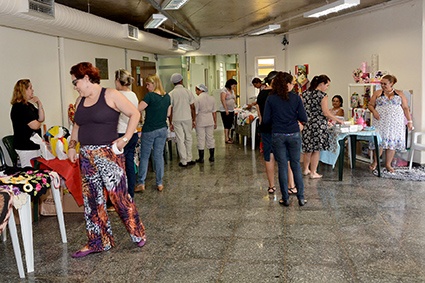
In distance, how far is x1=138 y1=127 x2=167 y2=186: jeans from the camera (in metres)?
5.85

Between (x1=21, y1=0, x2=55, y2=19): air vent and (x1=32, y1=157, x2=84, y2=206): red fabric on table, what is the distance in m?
1.70

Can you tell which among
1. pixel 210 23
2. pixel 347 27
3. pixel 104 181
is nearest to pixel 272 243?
pixel 104 181

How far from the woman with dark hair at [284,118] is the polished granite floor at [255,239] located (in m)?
0.59

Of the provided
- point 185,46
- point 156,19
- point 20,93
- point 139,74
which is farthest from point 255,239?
point 185,46

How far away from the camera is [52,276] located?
3.47 meters

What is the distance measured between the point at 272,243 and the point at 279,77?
178 centimetres

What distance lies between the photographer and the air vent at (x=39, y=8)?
16.5 ft

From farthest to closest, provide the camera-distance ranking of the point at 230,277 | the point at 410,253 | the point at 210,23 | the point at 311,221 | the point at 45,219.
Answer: the point at 210,23, the point at 45,219, the point at 311,221, the point at 410,253, the point at 230,277

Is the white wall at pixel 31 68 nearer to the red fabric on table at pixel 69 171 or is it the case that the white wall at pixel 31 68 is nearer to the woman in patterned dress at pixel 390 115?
the red fabric on table at pixel 69 171

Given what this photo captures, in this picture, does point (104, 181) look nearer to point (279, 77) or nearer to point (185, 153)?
point (279, 77)

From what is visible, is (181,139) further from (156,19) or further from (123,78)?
(123,78)

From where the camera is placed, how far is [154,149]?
6016mm

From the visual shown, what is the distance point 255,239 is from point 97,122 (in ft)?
5.61

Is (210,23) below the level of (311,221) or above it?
above
